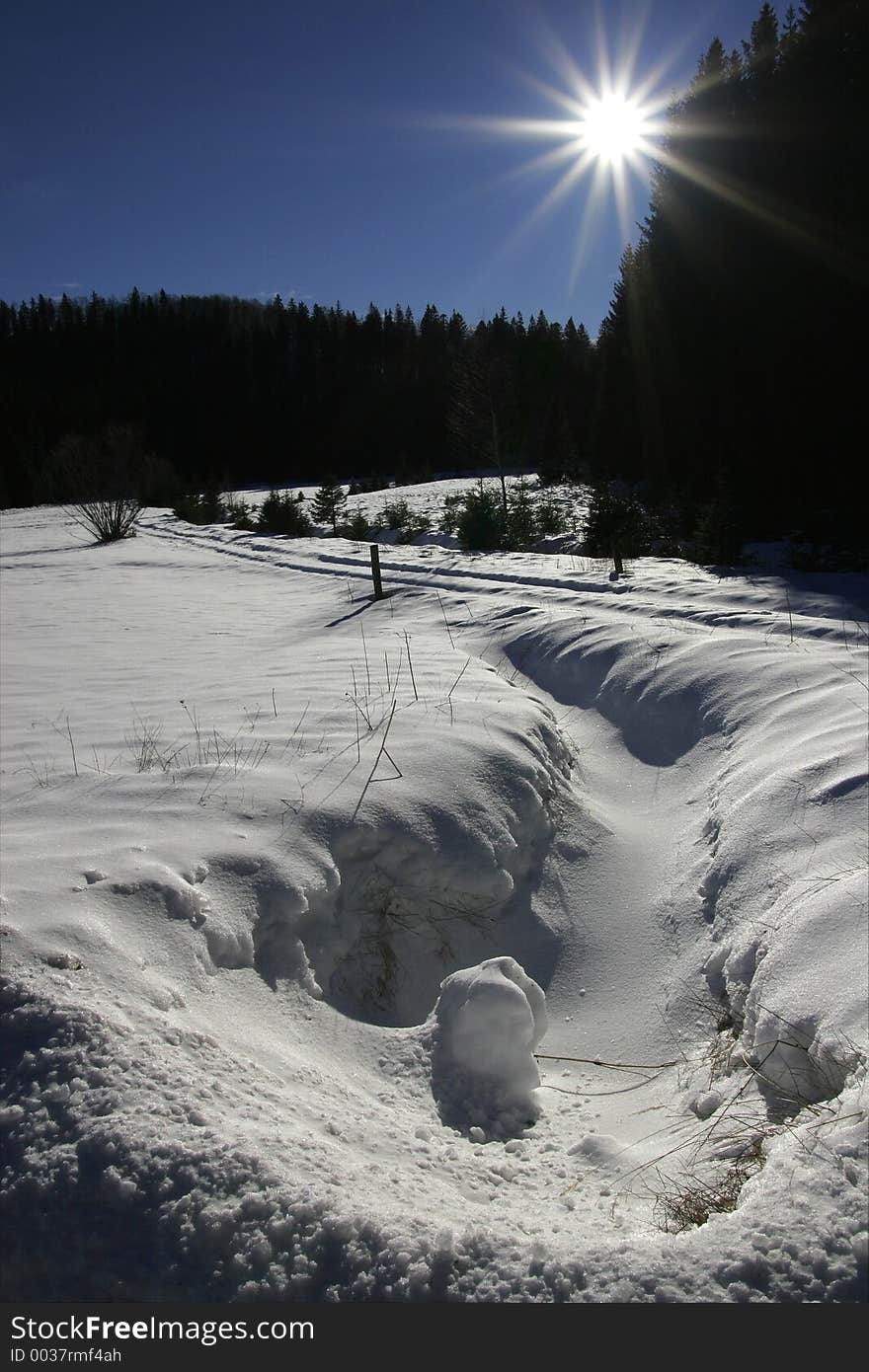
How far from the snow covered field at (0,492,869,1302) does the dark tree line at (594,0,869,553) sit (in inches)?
397

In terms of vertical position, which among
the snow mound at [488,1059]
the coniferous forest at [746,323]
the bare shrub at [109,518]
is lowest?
the snow mound at [488,1059]

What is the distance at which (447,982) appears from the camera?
295 centimetres

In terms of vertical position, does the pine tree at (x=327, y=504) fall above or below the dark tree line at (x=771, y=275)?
below

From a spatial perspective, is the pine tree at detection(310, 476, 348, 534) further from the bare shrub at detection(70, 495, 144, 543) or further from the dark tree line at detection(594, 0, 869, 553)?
the dark tree line at detection(594, 0, 869, 553)

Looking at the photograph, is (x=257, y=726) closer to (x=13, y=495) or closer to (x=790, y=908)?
(x=790, y=908)

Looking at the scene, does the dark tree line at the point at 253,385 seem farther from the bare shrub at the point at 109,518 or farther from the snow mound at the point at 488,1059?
the snow mound at the point at 488,1059

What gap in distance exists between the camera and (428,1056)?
2.78m

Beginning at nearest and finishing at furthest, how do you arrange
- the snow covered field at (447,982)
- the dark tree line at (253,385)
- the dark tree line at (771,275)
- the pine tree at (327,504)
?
the snow covered field at (447,982)
the dark tree line at (771,275)
the pine tree at (327,504)
the dark tree line at (253,385)

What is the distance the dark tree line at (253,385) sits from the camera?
191 feet

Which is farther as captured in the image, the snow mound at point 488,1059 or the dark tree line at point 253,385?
the dark tree line at point 253,385

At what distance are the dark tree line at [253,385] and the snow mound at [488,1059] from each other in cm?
4850

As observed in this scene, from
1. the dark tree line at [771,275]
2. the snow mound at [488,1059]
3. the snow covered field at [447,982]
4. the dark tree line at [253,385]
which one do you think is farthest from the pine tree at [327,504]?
the dark tree line at [253,385]

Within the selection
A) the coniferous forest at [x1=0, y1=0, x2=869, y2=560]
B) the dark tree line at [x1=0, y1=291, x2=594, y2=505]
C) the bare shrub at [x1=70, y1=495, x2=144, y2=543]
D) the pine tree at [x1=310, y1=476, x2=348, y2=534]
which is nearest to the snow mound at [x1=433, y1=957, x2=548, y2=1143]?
the coniferous forest at [x1=0, y1=0, x2=869, y2=560]

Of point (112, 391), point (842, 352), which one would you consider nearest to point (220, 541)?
point (842, 352)
